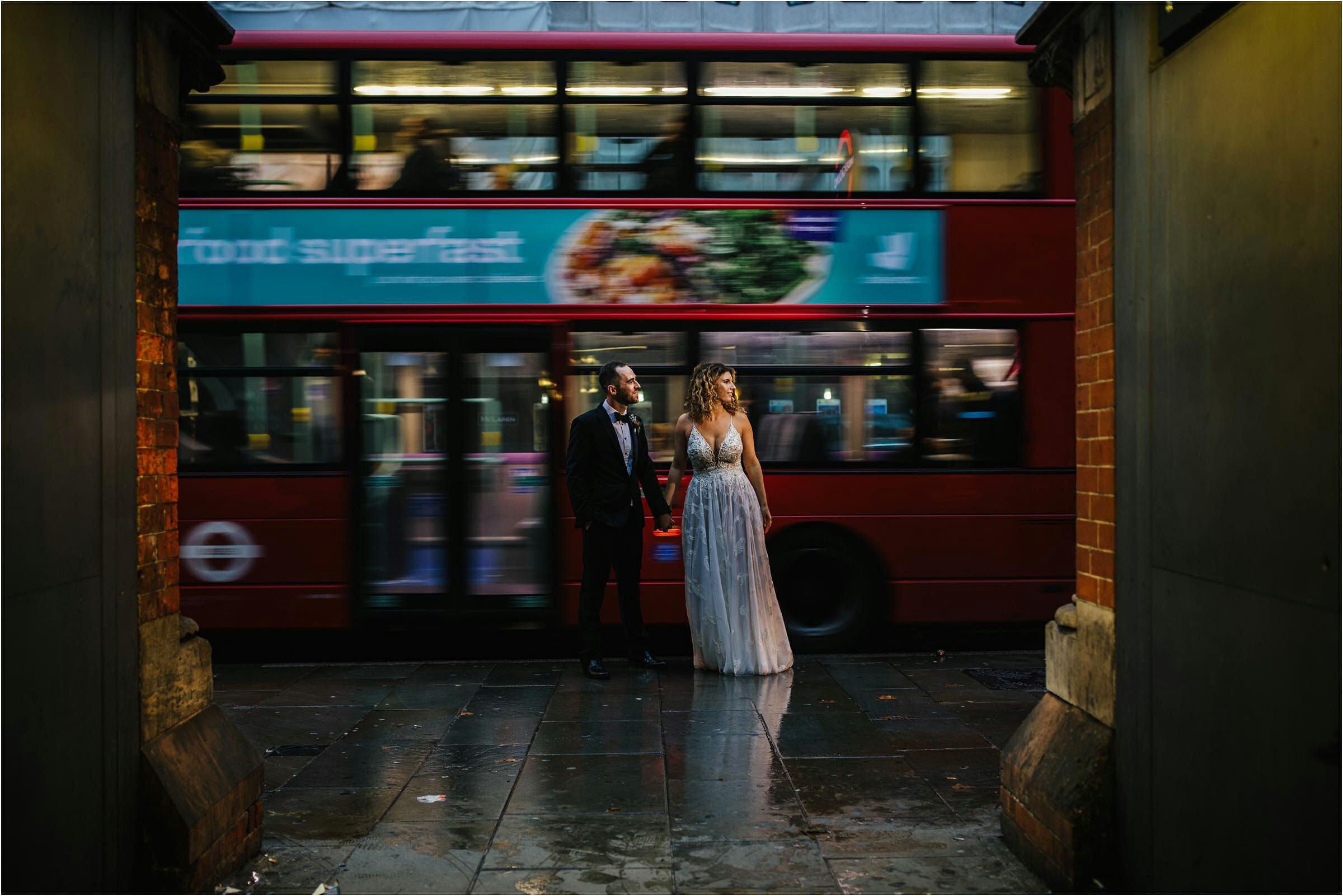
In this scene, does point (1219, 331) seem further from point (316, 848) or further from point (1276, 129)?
point (316, 848)

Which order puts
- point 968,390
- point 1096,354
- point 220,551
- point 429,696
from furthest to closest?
point 968,390, point 220,551, point 429,696, point 1096,354

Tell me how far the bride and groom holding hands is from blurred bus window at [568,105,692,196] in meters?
1.57

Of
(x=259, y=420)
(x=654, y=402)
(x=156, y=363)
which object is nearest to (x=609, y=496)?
(x=654, y=402)

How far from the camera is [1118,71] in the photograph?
134 inches

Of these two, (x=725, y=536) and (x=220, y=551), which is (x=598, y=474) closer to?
(x=725, y=536)

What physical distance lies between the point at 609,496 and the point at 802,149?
2.95 metres

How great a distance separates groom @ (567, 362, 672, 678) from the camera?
7.05 m

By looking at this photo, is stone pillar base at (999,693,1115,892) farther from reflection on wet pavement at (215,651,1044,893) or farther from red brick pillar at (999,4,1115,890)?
reflection on wet pavement at (215,651,1044,893)

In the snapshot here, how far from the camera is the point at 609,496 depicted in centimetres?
707

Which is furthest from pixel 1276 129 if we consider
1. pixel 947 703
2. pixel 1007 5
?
pixel 1007 5

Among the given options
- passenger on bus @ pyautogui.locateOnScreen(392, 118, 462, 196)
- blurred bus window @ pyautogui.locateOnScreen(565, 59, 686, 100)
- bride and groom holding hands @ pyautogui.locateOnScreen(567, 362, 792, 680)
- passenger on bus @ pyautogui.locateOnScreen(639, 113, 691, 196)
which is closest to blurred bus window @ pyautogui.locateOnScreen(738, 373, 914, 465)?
bride and groom holding hands @ pyautogui.locateOnScreen(567, 362, 792, 680)

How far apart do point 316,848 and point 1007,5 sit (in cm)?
1009

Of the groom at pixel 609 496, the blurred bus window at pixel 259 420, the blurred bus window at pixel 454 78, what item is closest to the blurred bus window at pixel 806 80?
the blurred bus window at pixel 454 78

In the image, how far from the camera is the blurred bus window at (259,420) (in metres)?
7.86
